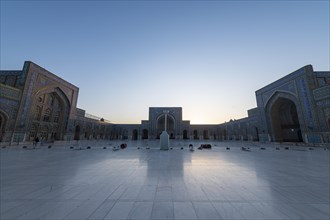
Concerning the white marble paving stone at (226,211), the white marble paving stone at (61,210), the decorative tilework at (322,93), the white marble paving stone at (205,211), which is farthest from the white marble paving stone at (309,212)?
the decorative tilework at (322,93)

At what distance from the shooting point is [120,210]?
2.49 meters

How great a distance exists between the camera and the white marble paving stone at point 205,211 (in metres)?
2.31

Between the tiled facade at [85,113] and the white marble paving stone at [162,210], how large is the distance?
19.6 meters

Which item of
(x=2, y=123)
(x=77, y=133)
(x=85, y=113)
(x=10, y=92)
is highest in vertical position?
(x=85, y=113)

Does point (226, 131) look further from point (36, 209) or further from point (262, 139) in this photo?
point (36, 209)

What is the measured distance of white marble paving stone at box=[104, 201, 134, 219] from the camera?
229 cm

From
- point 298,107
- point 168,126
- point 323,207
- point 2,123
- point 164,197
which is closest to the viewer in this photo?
point 323,207

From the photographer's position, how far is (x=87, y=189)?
3512mm

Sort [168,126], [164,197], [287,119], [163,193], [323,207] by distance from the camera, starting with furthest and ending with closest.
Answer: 1. [168,126]
2. [287,119]
3. [163,193]
4. [164,197]
5. [323,207]

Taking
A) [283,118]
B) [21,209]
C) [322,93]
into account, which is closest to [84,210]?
[21,209]

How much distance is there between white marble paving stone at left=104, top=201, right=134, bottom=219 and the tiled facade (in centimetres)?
1965

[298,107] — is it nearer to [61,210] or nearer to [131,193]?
[131,193]

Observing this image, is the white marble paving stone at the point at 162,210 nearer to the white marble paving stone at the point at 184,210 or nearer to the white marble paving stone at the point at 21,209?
the white marble paving stone at the point at 184,210

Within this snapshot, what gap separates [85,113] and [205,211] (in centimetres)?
4502
